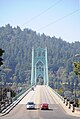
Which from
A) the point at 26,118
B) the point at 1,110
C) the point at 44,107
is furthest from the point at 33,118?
the point at 44,107

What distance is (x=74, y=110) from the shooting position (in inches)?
1909

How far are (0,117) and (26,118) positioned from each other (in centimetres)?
324

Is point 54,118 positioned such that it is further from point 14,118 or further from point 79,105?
point 79,105

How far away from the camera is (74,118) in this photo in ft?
130

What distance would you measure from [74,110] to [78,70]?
1391 cm

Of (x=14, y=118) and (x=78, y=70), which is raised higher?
(x=78, y=70)

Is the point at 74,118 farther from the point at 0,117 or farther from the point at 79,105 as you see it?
the point at 79,105

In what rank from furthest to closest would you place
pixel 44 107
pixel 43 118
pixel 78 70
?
pixel 78 70 → pixel 44 107 → pixel 43 118

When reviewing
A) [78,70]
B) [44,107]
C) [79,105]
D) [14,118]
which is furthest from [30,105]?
[14,118]

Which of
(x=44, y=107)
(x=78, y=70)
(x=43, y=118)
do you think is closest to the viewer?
(x=43, y=118)

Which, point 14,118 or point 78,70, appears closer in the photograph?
point 14,118

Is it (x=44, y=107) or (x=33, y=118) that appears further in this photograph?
(x=44, y=107)

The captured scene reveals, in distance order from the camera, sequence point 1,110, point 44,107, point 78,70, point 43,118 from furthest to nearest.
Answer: point 78,70, point 44,107, point 1,110, point 43,118

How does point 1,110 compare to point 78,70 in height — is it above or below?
below
